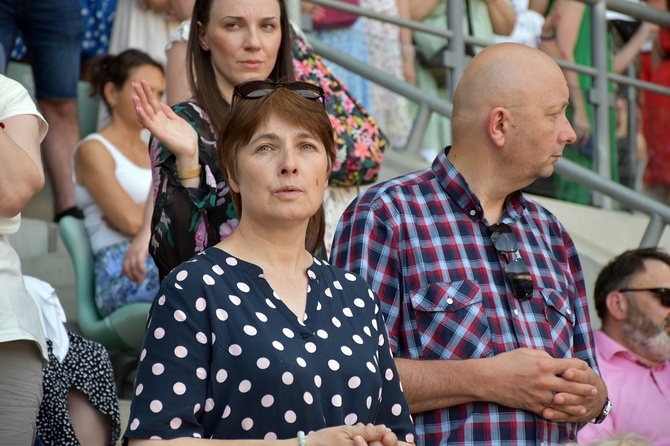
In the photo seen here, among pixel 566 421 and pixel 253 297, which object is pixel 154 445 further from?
pixel 566 421

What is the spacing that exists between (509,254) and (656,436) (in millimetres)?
1836

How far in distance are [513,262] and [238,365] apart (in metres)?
1.17

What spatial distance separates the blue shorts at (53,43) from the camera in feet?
19.3

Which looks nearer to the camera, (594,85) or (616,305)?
(616,305)

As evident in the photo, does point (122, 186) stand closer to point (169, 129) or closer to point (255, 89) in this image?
point (169, 129)

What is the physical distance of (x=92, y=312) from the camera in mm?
5129

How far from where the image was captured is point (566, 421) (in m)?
3.32

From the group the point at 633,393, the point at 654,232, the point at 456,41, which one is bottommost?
the point at 633,393

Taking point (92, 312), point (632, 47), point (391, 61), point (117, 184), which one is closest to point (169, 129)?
point (92, 312)

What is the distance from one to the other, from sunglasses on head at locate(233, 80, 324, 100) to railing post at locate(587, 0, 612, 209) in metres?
4.14

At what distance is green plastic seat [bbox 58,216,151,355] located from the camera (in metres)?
4.93

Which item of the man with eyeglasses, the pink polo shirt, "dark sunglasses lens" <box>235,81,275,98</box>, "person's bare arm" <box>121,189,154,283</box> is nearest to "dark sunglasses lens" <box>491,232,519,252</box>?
"dark sunglasses lens" <box>235,81,275,98</box>

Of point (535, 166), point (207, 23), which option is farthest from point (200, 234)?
point (535, 166)

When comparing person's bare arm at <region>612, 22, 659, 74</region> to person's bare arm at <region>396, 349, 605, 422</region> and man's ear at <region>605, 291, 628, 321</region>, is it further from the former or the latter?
person's bare arm at <region>396, 349, 605, 422</region>
